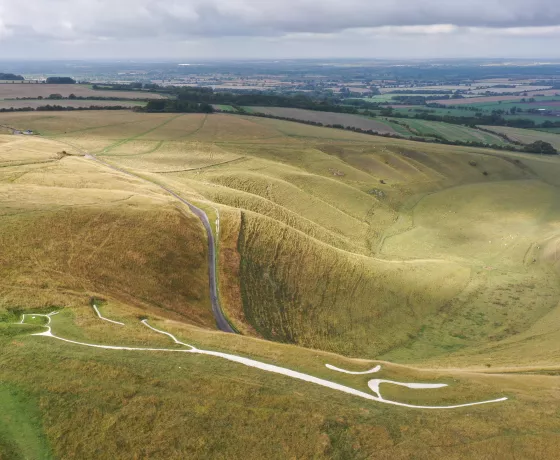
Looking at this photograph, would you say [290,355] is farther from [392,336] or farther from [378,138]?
[378,138]

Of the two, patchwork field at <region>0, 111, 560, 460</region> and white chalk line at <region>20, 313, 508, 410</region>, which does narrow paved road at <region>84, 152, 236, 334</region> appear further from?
white chalk line at <region>20, 313, 508, 410</region>

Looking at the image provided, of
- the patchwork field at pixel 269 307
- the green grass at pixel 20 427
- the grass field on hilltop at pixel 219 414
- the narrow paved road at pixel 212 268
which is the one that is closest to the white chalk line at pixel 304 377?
the patchwork field at pixel 269 307

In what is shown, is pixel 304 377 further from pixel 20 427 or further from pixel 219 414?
pixel 20 427

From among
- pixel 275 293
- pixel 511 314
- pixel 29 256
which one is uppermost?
pixel 29 256

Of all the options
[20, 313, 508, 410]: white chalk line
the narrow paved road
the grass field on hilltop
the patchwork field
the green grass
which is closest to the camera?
the green grass

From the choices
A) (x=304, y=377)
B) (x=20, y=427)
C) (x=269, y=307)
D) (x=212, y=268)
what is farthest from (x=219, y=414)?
(x=212, y=268)

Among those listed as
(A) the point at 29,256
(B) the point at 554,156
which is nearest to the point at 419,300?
(A) the point at 29,256

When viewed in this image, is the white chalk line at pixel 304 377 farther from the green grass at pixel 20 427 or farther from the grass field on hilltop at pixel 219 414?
the green grass at pixel 20 427

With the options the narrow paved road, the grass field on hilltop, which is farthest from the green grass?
the narrow paved road
